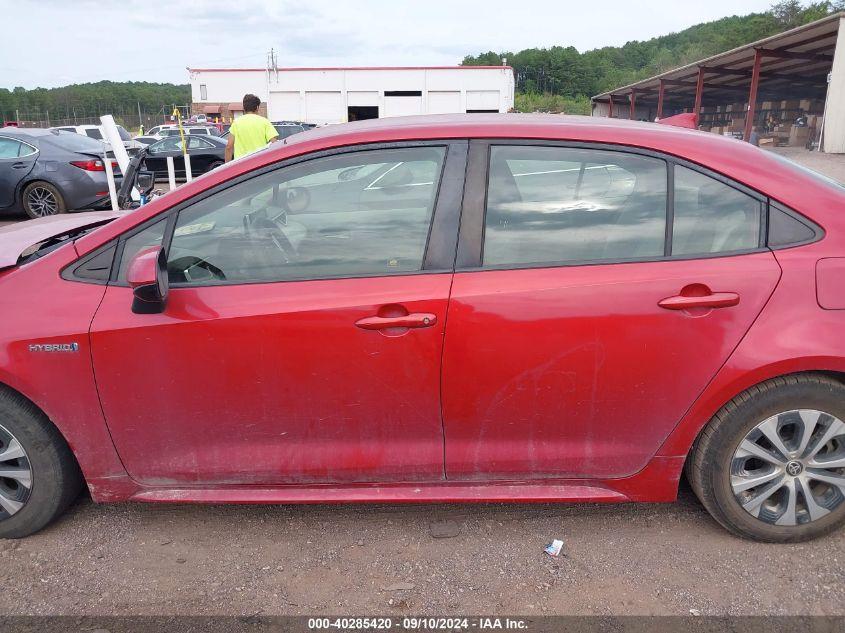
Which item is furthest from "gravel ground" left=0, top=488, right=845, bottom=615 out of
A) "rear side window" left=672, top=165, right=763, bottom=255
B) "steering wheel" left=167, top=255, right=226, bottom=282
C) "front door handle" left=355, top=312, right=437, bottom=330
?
"rear side window" left=672, top=165, right=763, bottom=255

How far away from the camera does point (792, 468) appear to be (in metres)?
2.46

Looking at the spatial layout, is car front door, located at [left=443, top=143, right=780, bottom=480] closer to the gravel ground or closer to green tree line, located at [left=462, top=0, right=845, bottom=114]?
the gravel ground

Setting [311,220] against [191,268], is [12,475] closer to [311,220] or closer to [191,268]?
[191,268]

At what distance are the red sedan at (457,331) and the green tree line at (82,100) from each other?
240 feet

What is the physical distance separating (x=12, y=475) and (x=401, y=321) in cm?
166

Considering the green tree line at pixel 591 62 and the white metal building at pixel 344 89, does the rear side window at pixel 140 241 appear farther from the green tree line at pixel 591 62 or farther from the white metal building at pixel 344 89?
the green tree line at pixel 591 62

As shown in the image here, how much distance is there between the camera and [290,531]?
8.91ft

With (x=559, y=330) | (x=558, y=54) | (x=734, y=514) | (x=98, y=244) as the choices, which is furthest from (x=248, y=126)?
(x=558, y=54)

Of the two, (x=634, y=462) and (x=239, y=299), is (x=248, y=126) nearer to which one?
(x=239, y=299)

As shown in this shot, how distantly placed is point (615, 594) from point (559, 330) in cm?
96

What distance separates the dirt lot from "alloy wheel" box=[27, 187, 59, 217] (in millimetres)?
8759

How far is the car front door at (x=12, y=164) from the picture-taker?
10.0m

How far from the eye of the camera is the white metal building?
2259 inches

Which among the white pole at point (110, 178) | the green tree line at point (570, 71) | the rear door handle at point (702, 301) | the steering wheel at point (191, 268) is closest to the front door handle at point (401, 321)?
the steering wheel at point (191, 268)
